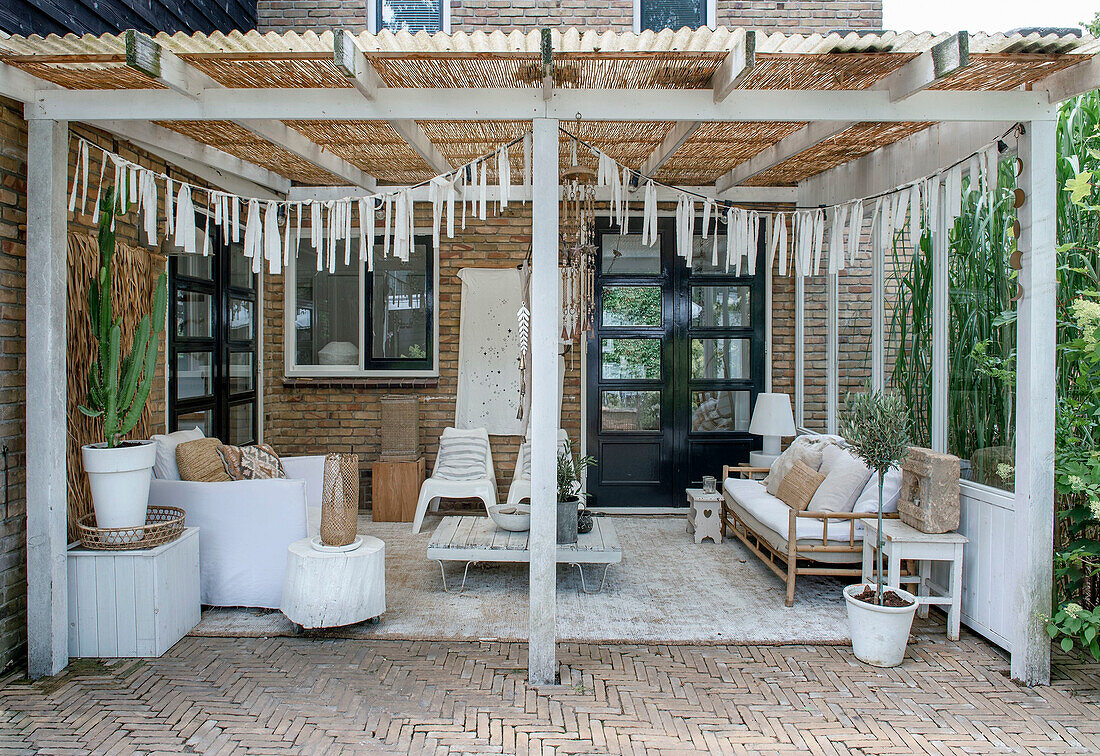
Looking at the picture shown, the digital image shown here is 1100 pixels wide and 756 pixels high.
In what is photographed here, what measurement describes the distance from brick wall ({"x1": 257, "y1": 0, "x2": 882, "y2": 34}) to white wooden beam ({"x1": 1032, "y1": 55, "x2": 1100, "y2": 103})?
137 inches

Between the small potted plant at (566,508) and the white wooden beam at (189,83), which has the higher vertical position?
the white wooden beam at (189,83)

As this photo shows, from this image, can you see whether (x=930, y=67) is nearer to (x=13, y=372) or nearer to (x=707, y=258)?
(x=707, y=258)

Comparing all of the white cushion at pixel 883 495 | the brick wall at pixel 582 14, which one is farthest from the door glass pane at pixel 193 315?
the white cushion at pixel 883 495

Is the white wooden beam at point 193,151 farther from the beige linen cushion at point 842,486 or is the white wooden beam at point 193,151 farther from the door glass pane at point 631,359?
the beige linen cushion at point 842,486

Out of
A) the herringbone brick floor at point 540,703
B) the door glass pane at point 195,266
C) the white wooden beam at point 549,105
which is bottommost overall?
the herringbone brick floor at point 540,703

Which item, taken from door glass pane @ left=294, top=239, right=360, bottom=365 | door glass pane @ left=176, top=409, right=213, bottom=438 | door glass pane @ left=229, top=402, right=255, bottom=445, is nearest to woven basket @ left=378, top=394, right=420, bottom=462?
door glass pane @ left=294, top=239, right=360, bottom=365

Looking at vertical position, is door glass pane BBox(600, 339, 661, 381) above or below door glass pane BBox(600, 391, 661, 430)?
above

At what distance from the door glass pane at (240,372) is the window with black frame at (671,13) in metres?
4.61

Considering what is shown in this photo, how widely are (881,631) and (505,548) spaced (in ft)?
7.26

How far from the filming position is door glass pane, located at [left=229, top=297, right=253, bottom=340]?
628cm

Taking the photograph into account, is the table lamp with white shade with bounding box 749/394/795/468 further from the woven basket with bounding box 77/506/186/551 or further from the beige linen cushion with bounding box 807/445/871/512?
the woven basket with bounding box 77/506/186/551

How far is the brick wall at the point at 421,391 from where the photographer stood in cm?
702

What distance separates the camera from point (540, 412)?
3.54 meters

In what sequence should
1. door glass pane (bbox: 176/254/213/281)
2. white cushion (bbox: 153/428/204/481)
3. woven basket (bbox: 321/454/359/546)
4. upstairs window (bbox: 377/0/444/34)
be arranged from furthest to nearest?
upstairs window (bbox: 377/0/444/34) < door glass pane (bbox: 176/254/213/281) < white cushion (bbox: 153/428/204/481) < woven basket (bbox: 321/454/359/546)
